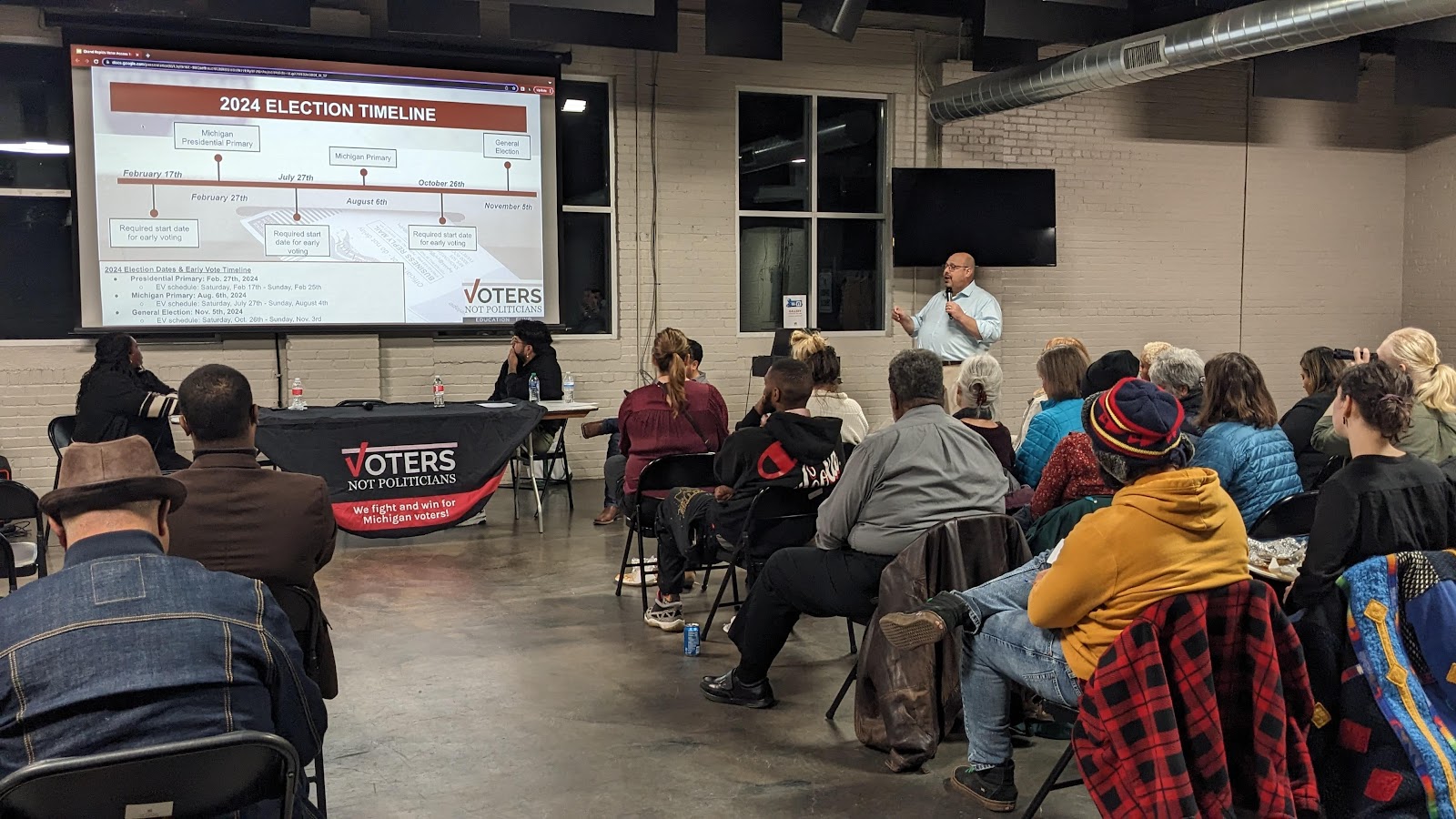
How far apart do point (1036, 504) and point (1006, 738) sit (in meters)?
0.88

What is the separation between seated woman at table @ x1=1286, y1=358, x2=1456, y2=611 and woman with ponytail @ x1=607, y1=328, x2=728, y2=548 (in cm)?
293

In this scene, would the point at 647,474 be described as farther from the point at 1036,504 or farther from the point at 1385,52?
the point at 1385,52

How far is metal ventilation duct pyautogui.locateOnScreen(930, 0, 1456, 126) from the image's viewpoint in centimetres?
625

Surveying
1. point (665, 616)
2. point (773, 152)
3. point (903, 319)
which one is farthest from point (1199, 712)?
point (773, 152)

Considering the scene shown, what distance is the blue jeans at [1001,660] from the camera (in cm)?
271

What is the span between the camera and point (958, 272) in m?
8.64

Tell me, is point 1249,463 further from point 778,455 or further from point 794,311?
point 794,311

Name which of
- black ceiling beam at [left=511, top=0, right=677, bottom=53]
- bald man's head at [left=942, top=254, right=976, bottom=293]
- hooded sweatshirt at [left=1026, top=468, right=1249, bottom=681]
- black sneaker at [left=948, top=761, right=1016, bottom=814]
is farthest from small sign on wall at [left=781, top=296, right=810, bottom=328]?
hooded sweatshirt at [left=1026, top=468, right=1249, bottom=681]

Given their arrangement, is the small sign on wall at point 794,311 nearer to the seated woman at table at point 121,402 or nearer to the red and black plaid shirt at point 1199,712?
the seated woman at table at point 121,402

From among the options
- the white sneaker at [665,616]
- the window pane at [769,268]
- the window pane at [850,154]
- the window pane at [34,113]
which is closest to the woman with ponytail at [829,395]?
the white sneaker at [665,616]

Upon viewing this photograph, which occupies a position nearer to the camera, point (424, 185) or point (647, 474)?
point (647, 474)

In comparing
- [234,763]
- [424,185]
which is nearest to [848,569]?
[234,763]

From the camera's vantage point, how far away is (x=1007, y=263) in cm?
935

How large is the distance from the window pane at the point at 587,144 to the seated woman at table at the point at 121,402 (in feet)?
11.5
